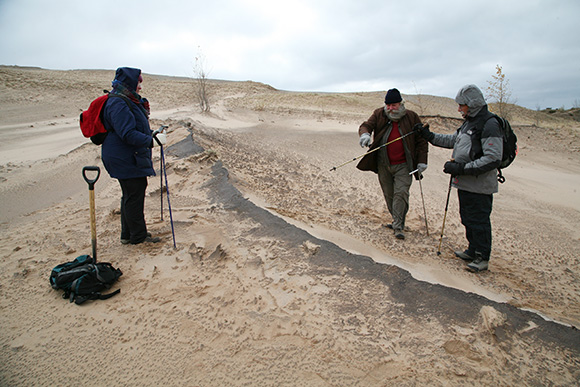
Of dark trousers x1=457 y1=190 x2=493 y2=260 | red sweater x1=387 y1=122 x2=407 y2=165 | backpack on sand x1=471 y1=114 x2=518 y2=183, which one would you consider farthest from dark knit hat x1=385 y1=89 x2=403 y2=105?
dark trousers x1=457 y1=190 x2=493 y2=260

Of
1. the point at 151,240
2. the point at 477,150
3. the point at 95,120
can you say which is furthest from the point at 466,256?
the point at 95,120

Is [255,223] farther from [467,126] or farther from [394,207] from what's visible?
[467,126]

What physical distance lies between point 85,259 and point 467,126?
372 cm

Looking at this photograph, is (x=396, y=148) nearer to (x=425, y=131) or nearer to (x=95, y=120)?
(x=425, y=131)

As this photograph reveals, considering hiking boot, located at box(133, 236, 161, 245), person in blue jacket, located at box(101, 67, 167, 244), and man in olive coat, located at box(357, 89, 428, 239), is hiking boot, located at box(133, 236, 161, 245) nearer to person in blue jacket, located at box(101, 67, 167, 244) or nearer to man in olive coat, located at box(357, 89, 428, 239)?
person in blue jacket, located at box(101, 67, 167, 244)

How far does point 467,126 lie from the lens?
3.29 metres

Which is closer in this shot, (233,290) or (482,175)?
(233,290)

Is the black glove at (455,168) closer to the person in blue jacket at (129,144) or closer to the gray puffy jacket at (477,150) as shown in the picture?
the gray puffy jacket at (477,150)

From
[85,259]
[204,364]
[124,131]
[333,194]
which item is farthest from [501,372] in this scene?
[333,194]

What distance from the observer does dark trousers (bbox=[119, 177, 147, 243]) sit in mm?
3389

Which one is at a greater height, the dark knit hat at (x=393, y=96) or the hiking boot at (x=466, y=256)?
the dark knit hat at (x=393, y=96)

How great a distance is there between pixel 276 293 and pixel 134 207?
1.84 metres

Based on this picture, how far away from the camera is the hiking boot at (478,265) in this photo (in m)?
3.29

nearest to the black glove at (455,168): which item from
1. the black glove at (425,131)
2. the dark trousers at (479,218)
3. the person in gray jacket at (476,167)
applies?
the person in gray jacket at (476,167)
